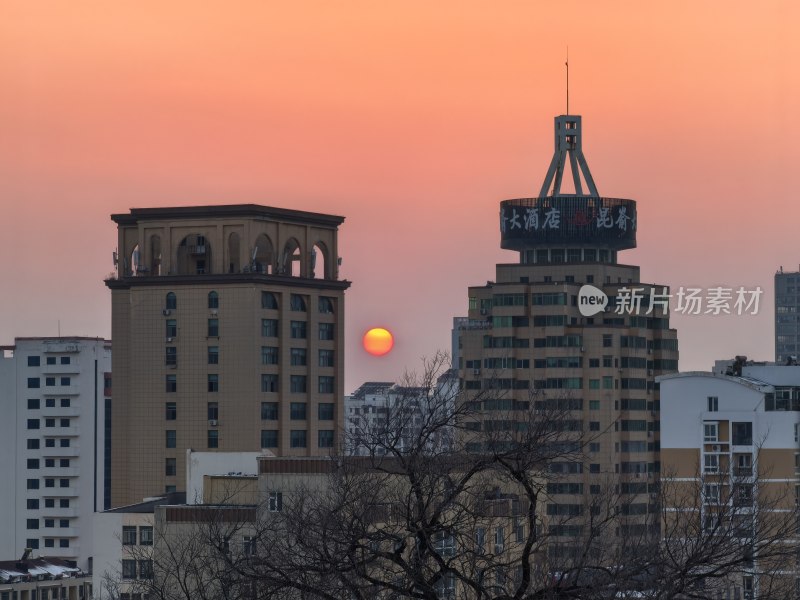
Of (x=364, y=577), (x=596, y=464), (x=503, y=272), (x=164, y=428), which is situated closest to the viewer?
(x=364, y=577)

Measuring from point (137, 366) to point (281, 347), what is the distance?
27.6ft

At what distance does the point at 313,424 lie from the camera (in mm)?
119750

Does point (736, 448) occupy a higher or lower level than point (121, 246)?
lower

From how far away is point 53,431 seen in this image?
517 ft

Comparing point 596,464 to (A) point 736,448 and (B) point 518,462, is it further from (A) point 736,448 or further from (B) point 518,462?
(B) point 518,462

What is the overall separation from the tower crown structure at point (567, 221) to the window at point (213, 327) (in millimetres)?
45008

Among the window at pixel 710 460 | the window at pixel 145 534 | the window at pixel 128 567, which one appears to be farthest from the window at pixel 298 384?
the window at pixel 128 567

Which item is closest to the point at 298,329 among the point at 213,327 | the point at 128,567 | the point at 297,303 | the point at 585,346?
the point at 297,303

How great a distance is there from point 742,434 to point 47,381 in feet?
202

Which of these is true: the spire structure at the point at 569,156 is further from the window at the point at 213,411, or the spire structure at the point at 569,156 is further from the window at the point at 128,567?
the window at the point at 128,567

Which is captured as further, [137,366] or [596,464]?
[596,464]

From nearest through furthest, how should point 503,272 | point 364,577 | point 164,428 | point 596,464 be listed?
point 364,577 < point 164,428 < point 596,464 < point 503,272

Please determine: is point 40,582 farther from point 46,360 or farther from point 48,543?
point 46,360

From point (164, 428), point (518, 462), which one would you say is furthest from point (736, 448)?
point (518, 462)
